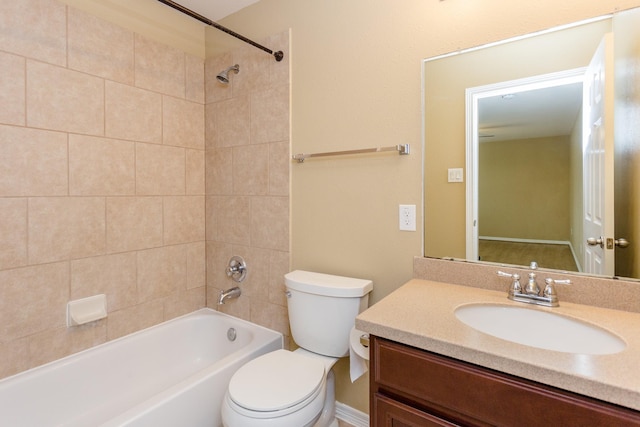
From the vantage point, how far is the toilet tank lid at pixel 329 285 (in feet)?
4.91

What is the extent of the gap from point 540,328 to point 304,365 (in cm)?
92

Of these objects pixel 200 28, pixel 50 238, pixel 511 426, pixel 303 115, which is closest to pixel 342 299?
pixel 511 426

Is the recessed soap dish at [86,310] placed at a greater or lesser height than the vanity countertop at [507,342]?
lesser

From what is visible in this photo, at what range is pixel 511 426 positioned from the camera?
2.54 ft

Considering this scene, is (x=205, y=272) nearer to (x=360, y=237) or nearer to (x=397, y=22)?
(x=360, y=237)

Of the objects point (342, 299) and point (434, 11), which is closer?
point (434, 11)

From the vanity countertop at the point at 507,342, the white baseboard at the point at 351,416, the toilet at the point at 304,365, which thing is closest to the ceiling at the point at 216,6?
the toilet at the point at 304,365

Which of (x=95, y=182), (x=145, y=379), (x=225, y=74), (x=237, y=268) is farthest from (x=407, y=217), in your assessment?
(x=145, y=379)

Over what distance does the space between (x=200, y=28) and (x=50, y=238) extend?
1647mm

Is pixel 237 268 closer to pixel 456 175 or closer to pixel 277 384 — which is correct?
pixel 277 384

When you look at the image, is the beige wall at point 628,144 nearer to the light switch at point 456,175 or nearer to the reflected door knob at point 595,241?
the reflected door knob at point 595,241

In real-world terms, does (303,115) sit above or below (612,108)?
above

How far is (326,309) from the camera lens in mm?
1543

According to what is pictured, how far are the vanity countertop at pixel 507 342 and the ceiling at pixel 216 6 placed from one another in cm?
198
